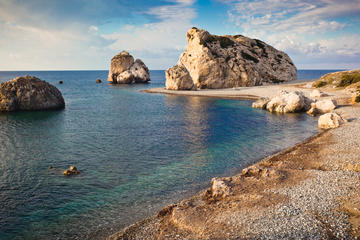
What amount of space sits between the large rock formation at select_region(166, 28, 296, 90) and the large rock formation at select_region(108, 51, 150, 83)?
4035cm

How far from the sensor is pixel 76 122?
4053 cm

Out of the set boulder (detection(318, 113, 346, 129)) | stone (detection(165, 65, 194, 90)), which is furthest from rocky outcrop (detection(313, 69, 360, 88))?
boulder (detection(318, 113, 346, 129))

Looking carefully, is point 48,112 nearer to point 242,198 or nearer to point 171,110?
point 171,110

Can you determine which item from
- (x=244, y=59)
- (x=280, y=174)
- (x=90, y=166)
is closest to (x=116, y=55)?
(x=244, y=59)

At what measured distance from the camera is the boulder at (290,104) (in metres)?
47.3

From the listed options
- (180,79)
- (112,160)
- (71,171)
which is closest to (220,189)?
(112,160)

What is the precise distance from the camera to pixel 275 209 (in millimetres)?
12953

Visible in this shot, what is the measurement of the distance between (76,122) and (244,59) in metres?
70.9

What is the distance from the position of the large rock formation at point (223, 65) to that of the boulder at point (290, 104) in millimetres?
39626

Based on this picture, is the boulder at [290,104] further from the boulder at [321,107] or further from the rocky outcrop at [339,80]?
the rocky outcrop at [339,80]

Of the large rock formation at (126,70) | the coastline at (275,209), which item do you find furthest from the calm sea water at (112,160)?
the large rock formation at (126,70)

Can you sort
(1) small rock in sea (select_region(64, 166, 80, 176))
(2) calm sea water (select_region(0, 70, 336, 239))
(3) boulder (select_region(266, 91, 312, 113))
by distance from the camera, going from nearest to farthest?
(2) calm sea water (select_region(0, 70, 336, 239)) → (1) small rock in sea (select_region(64, 166, 80, 176)) → (3) boulder (select_region(266, 91, 312, 113))

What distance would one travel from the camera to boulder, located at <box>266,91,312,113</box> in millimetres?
47281

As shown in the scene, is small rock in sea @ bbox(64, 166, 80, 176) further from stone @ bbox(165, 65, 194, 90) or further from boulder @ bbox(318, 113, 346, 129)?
stone @ bbox(165, 65, 194, 90)
